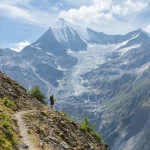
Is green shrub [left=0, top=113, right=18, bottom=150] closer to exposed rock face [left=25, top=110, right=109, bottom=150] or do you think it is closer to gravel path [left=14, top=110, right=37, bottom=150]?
gravel path [left=14, top=110, right=37, bottom=150]

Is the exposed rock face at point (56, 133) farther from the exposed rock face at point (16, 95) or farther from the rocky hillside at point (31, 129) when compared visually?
the exposed rock face at point (16, 95)

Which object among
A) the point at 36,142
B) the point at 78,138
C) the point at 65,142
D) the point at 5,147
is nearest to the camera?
the point at 5,147

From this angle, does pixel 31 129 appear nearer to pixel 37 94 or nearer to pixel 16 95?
pixel 16 95

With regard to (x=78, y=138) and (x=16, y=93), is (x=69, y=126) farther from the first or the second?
(x=16, y=93)

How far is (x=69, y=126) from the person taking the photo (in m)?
41.5

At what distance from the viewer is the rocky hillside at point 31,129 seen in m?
29.3

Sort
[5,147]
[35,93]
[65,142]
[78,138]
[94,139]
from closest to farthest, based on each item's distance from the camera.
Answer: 1. [5,147]
2. [65,142]
3. [78,138]
4. [94,139]
5. [35,93]

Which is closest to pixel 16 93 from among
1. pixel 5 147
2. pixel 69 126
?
pixel 69 126

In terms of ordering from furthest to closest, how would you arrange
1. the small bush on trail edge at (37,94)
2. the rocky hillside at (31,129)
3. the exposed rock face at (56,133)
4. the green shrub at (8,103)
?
the small bush on trail edge at (37,94)
the green shrub at (8,103)
the exposed rock face at (56,133)
the rocky hillside at (31,129)

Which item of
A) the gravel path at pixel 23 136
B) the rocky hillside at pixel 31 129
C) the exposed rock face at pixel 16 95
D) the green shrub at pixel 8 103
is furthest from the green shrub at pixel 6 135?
the exposed rock face at pixel 16 95

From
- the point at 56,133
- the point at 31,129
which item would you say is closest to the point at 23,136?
the point at 31,129

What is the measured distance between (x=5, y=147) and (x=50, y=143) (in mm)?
6893

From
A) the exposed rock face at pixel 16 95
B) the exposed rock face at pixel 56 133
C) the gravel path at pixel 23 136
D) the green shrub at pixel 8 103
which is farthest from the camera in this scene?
the exposed rock face at pixel 16 95

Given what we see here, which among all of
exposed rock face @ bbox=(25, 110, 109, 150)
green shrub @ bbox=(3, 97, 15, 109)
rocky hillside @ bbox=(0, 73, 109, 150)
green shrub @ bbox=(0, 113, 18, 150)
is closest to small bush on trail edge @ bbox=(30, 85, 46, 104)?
rocky hillside @ bbox=(0, 73, 109, 150)
